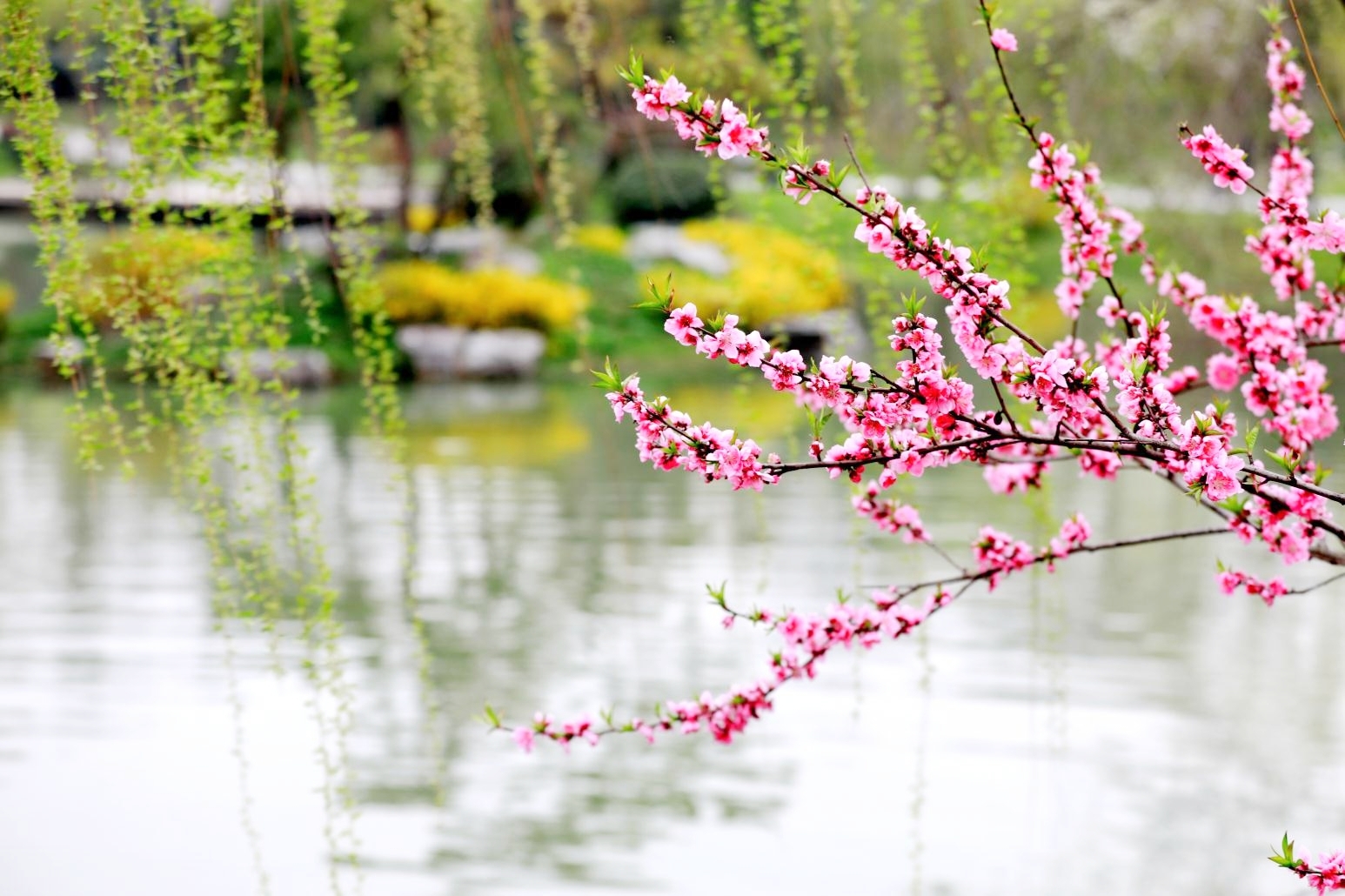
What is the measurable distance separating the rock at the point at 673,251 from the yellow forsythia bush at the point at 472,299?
6.62 feet

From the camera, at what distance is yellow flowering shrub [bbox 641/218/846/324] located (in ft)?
8.63

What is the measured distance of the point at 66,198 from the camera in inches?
77.0

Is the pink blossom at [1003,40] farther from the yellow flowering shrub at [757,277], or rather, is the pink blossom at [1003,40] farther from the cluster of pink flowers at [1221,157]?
the yellow flowering shrub at [757,277]

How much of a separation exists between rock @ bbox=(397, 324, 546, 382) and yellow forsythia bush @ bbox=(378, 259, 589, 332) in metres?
0.10

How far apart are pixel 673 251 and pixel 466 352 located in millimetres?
2936

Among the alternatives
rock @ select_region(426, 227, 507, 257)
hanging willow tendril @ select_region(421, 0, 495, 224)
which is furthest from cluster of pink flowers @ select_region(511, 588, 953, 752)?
rock @ select_region(426, 227, 507, 257)

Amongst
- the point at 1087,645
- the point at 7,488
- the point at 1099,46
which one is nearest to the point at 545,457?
the point at 7,488

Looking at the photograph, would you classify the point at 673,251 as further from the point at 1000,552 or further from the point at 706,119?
the point at 706,119

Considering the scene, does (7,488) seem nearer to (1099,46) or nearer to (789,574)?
(789,574)

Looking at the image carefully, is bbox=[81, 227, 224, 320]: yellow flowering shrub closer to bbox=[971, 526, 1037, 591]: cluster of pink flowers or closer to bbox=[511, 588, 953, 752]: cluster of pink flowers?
bbox=[511, 588, 953, 752]: cluster of pink flowers

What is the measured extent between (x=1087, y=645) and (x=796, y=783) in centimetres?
136

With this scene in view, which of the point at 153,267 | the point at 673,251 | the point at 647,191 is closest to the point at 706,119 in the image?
the point at 153,267

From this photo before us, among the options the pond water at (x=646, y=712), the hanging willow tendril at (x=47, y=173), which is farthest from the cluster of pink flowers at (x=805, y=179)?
the pond water at (x=646, y=712)

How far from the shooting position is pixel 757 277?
12.9 meters
